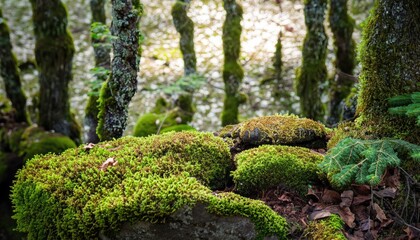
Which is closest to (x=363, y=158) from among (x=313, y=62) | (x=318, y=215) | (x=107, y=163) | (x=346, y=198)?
(x=346, y=198)

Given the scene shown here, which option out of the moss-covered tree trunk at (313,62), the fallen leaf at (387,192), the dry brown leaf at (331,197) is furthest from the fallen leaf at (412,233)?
the moss-covered tree trunk at (313,62)

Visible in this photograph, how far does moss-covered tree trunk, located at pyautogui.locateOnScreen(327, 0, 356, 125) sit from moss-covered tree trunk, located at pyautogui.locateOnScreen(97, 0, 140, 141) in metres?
4.63

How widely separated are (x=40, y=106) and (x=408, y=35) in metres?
7.10

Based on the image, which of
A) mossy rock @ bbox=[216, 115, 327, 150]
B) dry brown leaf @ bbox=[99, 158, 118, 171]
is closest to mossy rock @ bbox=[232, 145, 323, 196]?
mossy rock @ bbox=[216, 115, 327, 150]

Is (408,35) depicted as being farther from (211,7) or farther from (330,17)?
(211,7)

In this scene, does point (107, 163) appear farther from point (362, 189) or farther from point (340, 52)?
point (340, 52)

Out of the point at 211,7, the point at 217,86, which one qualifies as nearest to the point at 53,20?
the point at 217,86

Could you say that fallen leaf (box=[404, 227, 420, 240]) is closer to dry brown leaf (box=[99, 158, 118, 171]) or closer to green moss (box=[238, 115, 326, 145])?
green moss (box=[238, 115, 326, 145])

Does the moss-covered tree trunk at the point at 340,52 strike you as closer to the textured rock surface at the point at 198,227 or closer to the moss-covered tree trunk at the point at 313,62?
the moss-covered tree trunk at the point at 313,62

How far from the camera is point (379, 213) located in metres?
3.29

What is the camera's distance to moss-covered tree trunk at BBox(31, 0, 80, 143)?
772cm

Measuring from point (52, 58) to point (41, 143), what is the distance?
5.35 ft

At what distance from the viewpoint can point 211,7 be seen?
14141 millimetres

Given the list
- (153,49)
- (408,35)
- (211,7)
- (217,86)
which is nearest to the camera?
(408,35)
